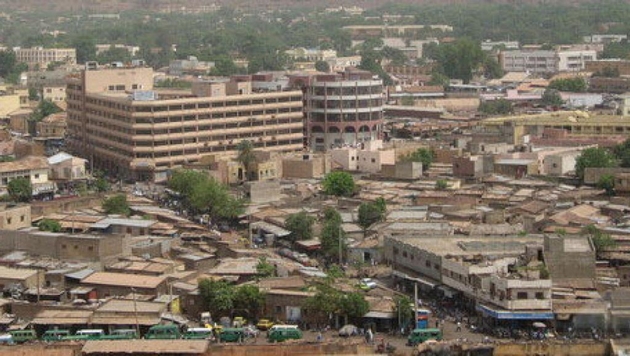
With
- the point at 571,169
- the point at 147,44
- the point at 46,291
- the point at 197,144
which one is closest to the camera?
the point at 46,291

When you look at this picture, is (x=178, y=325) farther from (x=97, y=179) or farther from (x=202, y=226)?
(x=97, y=179)

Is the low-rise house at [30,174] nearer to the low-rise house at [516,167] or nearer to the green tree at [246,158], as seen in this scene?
the green tree at [246,158]

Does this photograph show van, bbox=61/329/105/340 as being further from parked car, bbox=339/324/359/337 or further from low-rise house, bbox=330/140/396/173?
low-rise house, bbox=330/140/396/173

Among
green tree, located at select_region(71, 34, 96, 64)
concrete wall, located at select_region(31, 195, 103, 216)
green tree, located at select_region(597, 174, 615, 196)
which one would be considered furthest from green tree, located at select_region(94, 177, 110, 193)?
green tree, located at select_region(71, 34, 96, 64)

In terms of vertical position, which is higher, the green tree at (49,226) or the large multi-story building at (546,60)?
the large multi-story building at (546,60)

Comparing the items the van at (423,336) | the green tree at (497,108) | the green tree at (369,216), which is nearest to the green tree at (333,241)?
the green tree at (369,216)

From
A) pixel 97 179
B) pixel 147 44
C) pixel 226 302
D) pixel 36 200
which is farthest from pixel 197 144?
pixel 147 44

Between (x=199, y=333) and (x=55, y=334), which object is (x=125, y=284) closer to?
(x=55, y=334)
